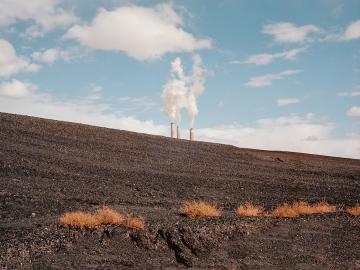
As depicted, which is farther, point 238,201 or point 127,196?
point 238,201

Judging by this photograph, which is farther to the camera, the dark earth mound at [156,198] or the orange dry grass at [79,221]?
the orange dry grass at [79,221]

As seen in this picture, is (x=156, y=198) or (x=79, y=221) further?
(x=156, y=198)

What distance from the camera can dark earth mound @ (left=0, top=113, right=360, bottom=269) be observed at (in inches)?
433

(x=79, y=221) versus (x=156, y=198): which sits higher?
(x=79, y=221)

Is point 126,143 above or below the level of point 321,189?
above

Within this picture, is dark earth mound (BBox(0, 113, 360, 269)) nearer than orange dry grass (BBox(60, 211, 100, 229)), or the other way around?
dark earth mound (BBox(0, 113, 360, 269))

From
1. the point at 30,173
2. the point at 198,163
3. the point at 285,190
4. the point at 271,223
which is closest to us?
the point at 271,223

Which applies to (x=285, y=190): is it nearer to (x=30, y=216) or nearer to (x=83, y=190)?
(x=83, y=190)

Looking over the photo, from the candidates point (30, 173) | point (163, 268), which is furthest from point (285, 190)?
point (163, 268)

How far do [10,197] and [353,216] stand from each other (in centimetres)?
1235

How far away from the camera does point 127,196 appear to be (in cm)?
2114

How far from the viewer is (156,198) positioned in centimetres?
2156

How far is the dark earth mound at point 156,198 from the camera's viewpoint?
11000 millimetres

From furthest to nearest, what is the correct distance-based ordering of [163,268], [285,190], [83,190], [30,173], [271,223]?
[285,190], [30,173], [83,190], [271,223], [163,268]
